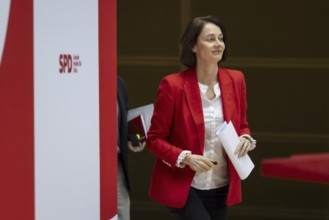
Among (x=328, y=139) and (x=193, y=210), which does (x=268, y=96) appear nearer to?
(x=328, y=139)

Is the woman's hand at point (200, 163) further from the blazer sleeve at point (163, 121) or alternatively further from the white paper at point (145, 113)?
the white paper at point (145, 113)

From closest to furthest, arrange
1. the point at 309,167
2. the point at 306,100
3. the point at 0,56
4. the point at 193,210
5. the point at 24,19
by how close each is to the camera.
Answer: the point at 309,167 → the point at 0,56 → the point at 24,19 → the point at 193,210 → the point at 306,100

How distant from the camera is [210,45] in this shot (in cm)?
427

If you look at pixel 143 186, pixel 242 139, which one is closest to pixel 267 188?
pixel 143 186

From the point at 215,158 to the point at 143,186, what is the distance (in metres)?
3.22

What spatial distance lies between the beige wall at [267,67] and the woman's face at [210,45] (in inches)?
105

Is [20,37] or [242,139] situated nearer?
[20,37]

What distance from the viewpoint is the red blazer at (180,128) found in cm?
410

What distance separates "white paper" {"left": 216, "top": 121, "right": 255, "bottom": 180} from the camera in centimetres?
391

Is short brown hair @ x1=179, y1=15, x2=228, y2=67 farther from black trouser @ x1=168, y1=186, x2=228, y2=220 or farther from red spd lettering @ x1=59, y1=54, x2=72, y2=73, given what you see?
red spd lettering @ x1=59, y1=54, x2=72, y2=73

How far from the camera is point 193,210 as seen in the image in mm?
4102

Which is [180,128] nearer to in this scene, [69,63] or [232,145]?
[232,145]

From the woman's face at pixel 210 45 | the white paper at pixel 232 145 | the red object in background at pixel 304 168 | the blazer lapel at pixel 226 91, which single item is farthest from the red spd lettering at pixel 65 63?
the woman's face at pixel 210 45

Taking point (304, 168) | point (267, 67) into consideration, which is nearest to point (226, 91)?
point (267, 67)
